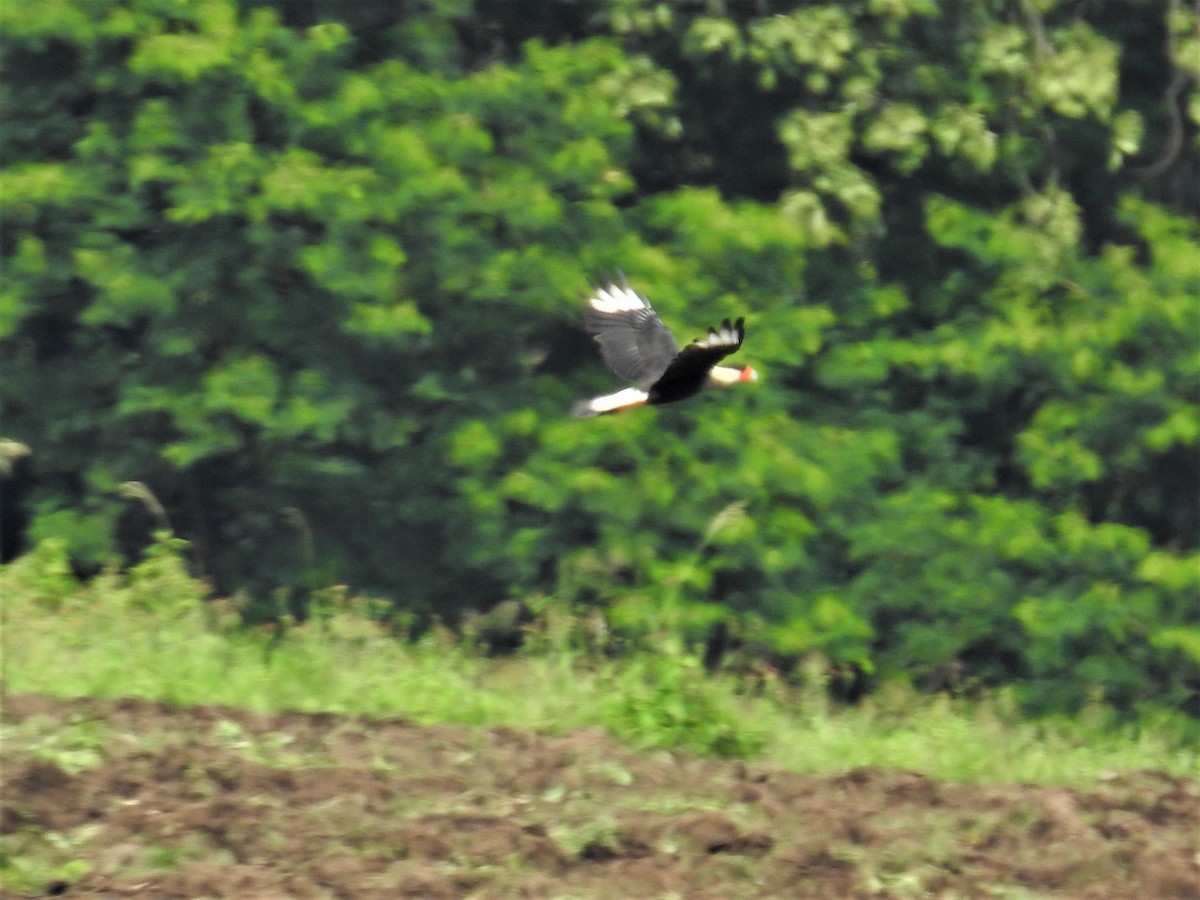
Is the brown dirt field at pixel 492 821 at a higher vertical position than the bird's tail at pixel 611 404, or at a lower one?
lower

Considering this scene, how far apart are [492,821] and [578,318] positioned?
17.9 ft

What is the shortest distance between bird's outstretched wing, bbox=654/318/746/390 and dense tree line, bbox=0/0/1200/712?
12.6 feet

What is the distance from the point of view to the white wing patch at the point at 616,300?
8.71 metres

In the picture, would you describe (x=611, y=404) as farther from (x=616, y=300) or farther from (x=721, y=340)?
(x=616, y=300)

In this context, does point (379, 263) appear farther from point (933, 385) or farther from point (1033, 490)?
point (1033, 490)

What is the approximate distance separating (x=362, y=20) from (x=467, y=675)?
517 cm

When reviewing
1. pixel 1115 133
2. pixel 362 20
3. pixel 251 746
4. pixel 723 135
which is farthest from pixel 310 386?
pixel 1115 133

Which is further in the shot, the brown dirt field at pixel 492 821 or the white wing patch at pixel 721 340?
the white wing patch at pixel 721 340

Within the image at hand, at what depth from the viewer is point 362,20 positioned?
1268cm

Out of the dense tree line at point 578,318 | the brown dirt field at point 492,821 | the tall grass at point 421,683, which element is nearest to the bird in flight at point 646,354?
the tall grass at point 421,683

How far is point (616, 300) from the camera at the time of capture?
8883 mm

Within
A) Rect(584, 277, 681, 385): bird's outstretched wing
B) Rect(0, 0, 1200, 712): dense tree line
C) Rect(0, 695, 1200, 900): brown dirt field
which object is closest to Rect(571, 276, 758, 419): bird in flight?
Rect(584, 277, 681, 385): bird's outstretched wing

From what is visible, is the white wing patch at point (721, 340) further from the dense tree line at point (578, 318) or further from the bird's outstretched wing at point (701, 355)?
the dense tree line at point (578, 318)

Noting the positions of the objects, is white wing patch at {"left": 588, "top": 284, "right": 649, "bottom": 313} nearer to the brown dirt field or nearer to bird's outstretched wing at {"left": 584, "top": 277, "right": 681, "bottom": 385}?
bird's outstretched wing at {"left": 584, "top": 277, "right": 681, "bottom": 385}
